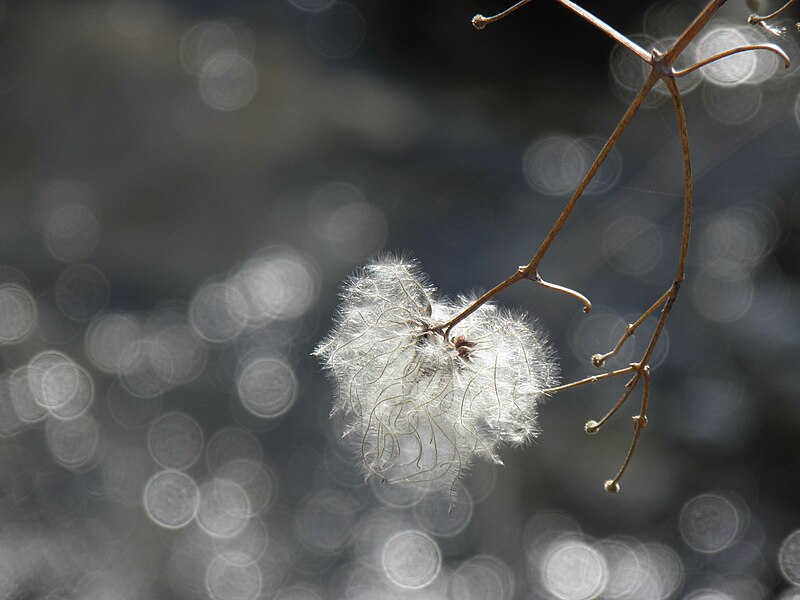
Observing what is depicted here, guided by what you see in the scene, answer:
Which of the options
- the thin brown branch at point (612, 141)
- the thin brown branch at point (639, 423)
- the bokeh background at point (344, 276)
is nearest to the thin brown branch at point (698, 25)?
the thin brown branch at point (612, 141)

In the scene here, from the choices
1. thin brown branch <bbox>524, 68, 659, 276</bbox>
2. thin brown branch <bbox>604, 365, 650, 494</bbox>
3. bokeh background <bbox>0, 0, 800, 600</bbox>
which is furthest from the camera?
bokeh background <bbox>0, 0, 800, 600</bbox>

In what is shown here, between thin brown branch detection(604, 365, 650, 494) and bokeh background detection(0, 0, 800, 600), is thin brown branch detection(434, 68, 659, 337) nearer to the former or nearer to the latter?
thin brown branch detection(604, 365, 650, 494)

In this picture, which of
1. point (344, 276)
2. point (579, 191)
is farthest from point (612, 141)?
point (344, 276)

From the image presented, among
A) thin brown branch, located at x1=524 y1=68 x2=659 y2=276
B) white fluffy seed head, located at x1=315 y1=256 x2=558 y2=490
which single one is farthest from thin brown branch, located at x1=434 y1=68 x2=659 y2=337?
white fluffy seed head, located at x1=315 y1=256 x2=558 y2=490

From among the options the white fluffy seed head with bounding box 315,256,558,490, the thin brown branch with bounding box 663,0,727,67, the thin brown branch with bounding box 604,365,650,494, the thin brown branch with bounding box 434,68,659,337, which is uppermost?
the thin brown branch with bounding box 663,0,727,67

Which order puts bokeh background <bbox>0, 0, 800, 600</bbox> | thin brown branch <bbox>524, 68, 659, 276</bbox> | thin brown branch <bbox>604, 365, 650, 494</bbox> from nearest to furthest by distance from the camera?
thin brown branch <bbox>524, 68, 659, 276</bbox>
thin brown branch <bbox>604, 365, 650, 494</bbox>
bokeh background <bbox>0, 0, 800, 600</bbox>

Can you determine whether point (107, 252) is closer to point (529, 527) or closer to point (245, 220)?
point (245, 220)

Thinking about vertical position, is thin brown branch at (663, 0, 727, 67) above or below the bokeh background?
above
